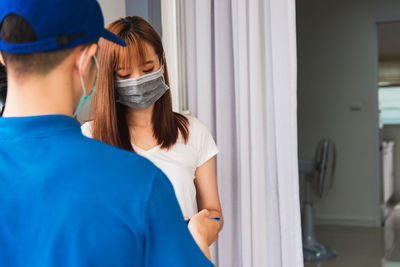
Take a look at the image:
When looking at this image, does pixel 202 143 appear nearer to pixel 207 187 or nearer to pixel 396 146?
pixel 207 187

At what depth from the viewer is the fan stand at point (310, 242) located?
3.76 metres

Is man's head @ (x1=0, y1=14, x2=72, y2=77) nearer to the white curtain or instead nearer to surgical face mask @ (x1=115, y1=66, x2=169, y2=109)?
surgical face mask @ (x1=115, y1=66, x2=169, y2=109)

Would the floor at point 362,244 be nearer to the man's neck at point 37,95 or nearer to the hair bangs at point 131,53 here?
the hair bangs at point 131,53

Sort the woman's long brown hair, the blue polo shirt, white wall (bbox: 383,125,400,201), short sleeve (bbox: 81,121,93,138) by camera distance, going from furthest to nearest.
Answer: white wall (bbox: 383,125,400,201), short sleeve (bbox: 81,121,93,138), the woman's long brown hair, the blue polo shirt

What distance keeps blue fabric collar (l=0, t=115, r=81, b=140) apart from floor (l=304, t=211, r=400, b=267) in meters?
3.35

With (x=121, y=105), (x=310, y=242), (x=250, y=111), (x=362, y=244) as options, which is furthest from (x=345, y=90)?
(x=121, y=105)

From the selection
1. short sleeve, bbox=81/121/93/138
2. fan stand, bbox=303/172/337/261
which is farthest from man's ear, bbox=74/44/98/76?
fan stand, bbox=303/172/337/261

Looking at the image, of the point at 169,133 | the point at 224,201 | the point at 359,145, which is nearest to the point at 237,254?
the point at 224,201

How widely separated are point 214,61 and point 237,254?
0.87m

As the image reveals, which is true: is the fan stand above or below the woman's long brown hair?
below

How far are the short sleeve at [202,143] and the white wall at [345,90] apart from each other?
3.49m

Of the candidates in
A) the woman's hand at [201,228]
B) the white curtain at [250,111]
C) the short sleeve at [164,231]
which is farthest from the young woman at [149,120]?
the short sleeve at [164,231]

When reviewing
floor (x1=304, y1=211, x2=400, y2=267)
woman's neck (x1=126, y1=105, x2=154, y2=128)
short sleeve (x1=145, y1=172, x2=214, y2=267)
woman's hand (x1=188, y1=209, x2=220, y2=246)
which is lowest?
floor (x1=304, y1=211, x2=400, y2=267)

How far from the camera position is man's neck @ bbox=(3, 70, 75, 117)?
2.00 feet
